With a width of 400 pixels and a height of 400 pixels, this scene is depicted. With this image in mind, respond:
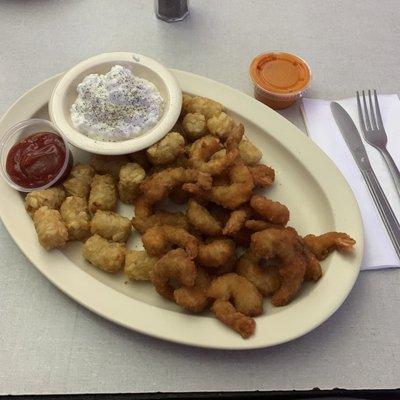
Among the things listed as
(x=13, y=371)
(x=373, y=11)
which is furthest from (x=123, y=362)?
(x=373, y=11)

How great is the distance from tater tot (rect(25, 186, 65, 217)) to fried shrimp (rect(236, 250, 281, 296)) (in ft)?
2.22

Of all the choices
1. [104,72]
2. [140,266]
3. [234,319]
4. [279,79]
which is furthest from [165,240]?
[279,79]

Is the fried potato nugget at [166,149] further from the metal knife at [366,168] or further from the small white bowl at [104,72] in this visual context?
the metal knife at [366,168]

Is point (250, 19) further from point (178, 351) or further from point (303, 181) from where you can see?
point (178, 351)

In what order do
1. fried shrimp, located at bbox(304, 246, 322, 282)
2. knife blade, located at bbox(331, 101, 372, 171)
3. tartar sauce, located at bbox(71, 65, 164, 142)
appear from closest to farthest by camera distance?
1. fried shrimp, located at bbox(304, 246, 322, 282)
2. tartar sauce, located at bbox(71, 65, 164, 142)
3. knife blade, located at bbox(331, 101, 372, 171)

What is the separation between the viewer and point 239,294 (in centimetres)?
138

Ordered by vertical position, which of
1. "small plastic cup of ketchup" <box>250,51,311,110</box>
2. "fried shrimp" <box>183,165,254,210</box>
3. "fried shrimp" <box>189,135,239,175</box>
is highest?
"small plastic cup of ketchup" <box>250,51,311,110</box>

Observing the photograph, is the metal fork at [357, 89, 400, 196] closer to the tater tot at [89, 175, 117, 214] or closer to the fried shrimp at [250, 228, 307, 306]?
the fried shrimp at [250, 228, 307, 306]

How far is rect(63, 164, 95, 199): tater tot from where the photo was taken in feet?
5.27

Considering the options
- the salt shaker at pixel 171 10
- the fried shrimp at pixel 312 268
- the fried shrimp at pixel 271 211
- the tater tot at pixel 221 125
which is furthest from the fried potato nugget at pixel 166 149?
the salt shaker at pixel 171 10

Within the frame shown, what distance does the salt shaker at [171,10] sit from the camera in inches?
84.8

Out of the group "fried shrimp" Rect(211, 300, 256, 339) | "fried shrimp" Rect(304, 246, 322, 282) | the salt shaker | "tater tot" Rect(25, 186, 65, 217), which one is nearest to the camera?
"fried shrimp" Rect(211, 300, 256, 339)

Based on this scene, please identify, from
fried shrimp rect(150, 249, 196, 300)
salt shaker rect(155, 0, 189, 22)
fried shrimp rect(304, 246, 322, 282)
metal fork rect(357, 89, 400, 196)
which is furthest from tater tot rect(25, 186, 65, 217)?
metal fork rect(357, 89, 400, 196)

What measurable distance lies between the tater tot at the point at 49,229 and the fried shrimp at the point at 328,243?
791 mm
